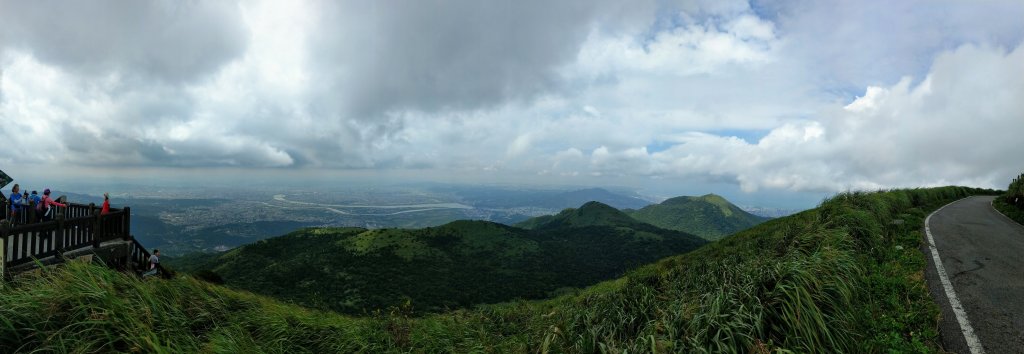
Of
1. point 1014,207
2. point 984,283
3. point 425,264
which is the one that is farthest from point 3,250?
point 425,264

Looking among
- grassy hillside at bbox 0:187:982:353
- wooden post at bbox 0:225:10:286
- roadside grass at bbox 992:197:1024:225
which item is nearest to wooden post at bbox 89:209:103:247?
wooden post at bbox 0:225:10:286

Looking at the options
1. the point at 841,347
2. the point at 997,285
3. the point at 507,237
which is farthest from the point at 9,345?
the point at 507,237

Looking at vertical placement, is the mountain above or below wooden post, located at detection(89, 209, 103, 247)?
below

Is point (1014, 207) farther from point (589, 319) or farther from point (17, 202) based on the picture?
point (17, 202)

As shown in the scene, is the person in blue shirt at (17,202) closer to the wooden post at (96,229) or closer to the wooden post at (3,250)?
the wooden post at (96,229)

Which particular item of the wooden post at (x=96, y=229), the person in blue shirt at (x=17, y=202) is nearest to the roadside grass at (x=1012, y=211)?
the wooden post at (x=96, y=229)

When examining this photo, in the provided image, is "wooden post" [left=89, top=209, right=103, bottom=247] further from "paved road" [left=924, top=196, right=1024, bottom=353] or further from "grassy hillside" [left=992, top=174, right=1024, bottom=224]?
"grassy hillside" [left=992, top=174, right=1024, bottom=224]
